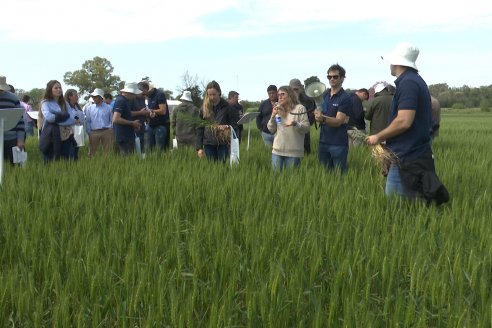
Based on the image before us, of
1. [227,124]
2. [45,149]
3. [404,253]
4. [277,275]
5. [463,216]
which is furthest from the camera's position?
[45,149]

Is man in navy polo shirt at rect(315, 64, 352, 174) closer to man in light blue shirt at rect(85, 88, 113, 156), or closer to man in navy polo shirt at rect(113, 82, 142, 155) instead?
man in navy polo shirt at rect(113, 82, 142, 155)

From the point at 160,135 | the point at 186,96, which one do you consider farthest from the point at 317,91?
the point at 160,135

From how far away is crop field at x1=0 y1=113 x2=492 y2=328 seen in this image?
230cm

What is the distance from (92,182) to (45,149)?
2558 mm

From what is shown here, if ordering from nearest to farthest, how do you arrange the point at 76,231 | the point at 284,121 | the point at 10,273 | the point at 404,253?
the point at 10,273 < the point at 404,253 < the point at 76,231 < the point at 284,121

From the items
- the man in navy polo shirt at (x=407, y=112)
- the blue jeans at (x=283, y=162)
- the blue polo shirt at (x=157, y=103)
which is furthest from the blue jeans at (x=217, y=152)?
the man in navy polo shirt at (x=407, y=112)

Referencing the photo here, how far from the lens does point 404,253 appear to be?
10.2 ft

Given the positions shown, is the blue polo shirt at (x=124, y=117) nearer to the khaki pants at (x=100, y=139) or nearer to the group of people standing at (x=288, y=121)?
the group of people standing at (x=288, y=121)

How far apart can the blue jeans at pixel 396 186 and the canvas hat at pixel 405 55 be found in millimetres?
731

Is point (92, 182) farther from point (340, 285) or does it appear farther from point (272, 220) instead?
point (340, 285)

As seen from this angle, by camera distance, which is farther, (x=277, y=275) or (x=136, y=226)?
(x=136, y=226)

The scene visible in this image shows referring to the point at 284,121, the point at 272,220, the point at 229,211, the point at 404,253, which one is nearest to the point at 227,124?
the point at 284,121

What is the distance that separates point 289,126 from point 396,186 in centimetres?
202

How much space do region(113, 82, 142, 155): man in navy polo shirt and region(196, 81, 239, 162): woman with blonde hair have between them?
1428 millimetres
